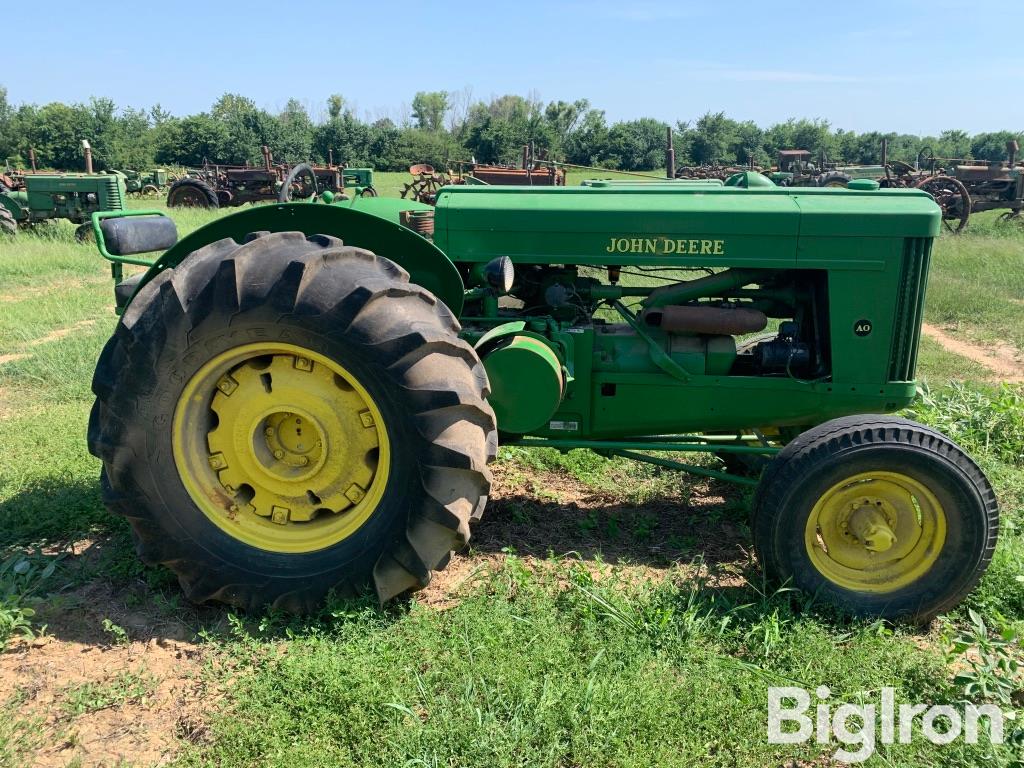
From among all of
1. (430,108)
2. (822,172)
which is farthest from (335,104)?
(822,172)

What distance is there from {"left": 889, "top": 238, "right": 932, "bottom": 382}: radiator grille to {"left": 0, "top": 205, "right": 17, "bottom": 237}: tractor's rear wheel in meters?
17.9

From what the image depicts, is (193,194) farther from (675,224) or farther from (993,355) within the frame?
(675,224)

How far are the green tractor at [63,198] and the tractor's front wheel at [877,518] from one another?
717 inches

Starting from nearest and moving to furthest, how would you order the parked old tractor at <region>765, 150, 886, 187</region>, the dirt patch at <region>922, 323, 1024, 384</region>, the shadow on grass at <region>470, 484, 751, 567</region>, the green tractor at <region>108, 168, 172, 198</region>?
the shadow on grass at <region>470, 484, 751, 567</region> < the dirt patch at <region>922, 323, 1024, 384</region> < the parked old tractor at <region>765, 150, 886, 187</region> < the green tractor at <region>108, 168, 172, 198</region>

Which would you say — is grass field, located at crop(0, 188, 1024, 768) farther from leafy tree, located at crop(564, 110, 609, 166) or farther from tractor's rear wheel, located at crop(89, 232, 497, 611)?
leafy tree, located at crop(564, 110, 609, 166)

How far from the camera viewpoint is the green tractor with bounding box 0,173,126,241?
17.8m

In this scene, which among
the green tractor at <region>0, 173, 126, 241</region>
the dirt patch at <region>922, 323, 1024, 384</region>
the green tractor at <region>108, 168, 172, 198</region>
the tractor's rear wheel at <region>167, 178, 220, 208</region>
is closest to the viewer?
the dirt patch at <region>922, 323, 1024, 384</region>

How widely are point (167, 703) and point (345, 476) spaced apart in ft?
3.38

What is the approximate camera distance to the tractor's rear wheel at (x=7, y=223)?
16502mm

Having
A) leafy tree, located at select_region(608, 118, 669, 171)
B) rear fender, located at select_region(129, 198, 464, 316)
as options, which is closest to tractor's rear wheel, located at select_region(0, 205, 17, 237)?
rear fender, located at select_region(129, 198, 464, 316)

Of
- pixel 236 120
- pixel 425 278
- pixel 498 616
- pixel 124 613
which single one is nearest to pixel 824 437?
pixel 498 616

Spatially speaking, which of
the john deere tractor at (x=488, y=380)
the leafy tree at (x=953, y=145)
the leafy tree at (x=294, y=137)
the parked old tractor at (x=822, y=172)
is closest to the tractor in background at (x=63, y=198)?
the parked old tractor at (x=822, y=172)

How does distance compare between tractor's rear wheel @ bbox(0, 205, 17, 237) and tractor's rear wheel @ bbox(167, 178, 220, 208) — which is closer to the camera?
tractor's rear wheel @ bbox(0, 205, 17, 237)

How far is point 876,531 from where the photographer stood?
3199 millimetres
